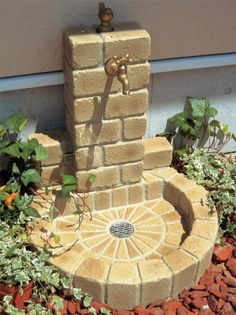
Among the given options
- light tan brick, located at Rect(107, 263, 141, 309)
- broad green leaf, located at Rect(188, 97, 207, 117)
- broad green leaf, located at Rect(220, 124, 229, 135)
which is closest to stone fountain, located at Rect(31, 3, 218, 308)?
light tan brick, located at Rect(107, 263, 141, 309)

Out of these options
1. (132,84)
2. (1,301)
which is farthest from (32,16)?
(1,301)

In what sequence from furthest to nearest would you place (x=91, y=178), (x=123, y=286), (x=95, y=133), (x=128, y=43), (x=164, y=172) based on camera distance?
(x=164, y=172) → (x=91, y=178) → (x=95, y=133) → (x=128, y=43) → (x=123, y=286)

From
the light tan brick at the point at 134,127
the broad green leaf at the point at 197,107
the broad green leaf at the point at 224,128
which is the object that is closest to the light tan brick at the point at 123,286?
the light tan brick at the point at 134,127

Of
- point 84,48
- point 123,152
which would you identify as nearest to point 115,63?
point 84,48

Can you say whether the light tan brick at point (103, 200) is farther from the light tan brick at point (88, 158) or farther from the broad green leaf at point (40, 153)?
the broad green leaf at point (40, 153)

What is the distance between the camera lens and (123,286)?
2.57 metres

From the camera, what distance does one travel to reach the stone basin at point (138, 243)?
260 centimetres

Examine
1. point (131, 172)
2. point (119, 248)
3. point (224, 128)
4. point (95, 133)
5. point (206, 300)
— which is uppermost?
point (95, 133)

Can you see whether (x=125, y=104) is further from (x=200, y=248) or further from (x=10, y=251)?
(x=10, y=251)

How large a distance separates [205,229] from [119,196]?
63 cm

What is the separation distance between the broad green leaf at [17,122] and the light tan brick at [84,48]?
1.53ft

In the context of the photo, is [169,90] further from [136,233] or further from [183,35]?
[136,233]

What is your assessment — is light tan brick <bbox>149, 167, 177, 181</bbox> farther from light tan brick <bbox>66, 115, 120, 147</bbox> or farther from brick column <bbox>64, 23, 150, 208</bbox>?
light tan brick <bbox>66, 115, 120, 147</bbox>

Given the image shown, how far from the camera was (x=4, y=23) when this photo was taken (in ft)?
8.93
